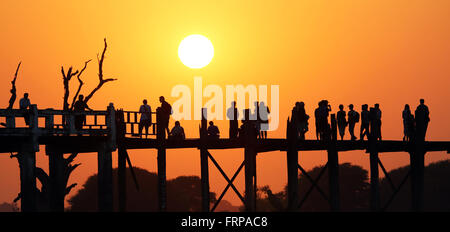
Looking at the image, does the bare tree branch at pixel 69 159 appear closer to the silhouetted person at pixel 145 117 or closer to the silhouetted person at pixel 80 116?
the silhouetted person at pixel 145 117

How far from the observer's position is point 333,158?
3638 centimetres

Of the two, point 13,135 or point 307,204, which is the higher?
point 13,135

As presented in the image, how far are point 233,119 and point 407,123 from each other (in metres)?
7.03

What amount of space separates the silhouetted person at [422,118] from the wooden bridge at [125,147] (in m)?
0.74

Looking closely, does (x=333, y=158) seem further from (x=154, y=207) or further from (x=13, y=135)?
(x=154, y=207)

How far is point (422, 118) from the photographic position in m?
38.7

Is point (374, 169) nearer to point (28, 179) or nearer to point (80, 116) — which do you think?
point (80, 116)

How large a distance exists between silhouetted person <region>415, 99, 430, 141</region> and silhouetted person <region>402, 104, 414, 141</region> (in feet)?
1.02

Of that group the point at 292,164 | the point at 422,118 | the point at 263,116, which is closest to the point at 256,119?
the point at 263,116

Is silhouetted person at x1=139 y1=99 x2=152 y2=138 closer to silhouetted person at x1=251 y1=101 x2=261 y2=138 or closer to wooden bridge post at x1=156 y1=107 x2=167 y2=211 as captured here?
wooden bridge post at x1=156 y1=107 x2=167 y2=211

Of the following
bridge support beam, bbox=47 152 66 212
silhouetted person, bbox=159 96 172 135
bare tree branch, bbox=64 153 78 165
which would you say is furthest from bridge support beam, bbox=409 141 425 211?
bare tree branch, bbox=64 153 78 165

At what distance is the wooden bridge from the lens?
107 feet
